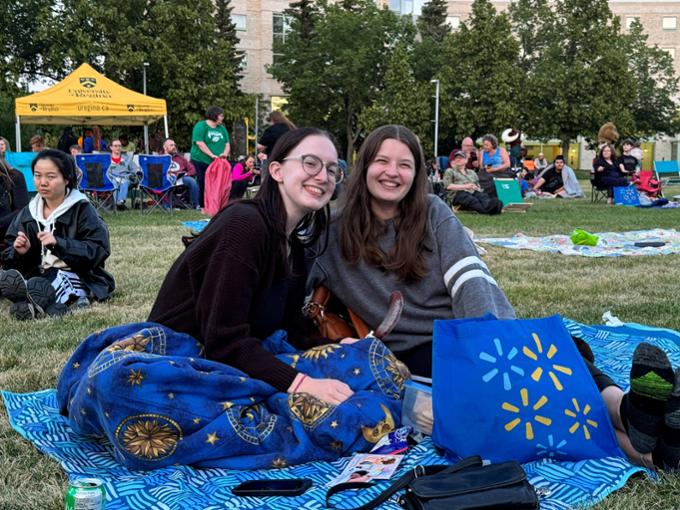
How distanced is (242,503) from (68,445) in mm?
829

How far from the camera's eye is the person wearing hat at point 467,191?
13062 millimetres

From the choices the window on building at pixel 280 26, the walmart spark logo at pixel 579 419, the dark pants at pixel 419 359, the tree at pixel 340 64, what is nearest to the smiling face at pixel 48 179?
the dark pants at pixel 419 359

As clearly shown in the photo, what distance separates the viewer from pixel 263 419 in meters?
2.47

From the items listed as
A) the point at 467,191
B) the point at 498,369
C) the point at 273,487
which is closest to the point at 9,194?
the point at 273,487

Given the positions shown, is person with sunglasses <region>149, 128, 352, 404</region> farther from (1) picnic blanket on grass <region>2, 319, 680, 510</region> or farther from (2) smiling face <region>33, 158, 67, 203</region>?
(2) smiling face <region>33, 158, 67, 203</region>

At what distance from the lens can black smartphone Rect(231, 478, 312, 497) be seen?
221 cm

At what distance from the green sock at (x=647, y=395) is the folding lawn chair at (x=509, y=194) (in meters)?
11.9

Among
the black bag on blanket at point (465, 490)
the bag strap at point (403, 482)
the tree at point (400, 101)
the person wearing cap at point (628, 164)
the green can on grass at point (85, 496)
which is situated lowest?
the bag strap at point (403, 482)

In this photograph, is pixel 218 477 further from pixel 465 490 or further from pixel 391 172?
pixel 391 172

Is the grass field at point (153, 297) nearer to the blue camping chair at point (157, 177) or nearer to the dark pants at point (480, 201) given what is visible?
the blue camping chair at point (157, 177)

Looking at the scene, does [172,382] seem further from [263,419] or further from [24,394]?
[24,394]

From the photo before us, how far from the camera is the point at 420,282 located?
122 inches

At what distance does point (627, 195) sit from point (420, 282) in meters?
13.5

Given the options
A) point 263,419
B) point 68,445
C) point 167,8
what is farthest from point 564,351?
point 167,8
